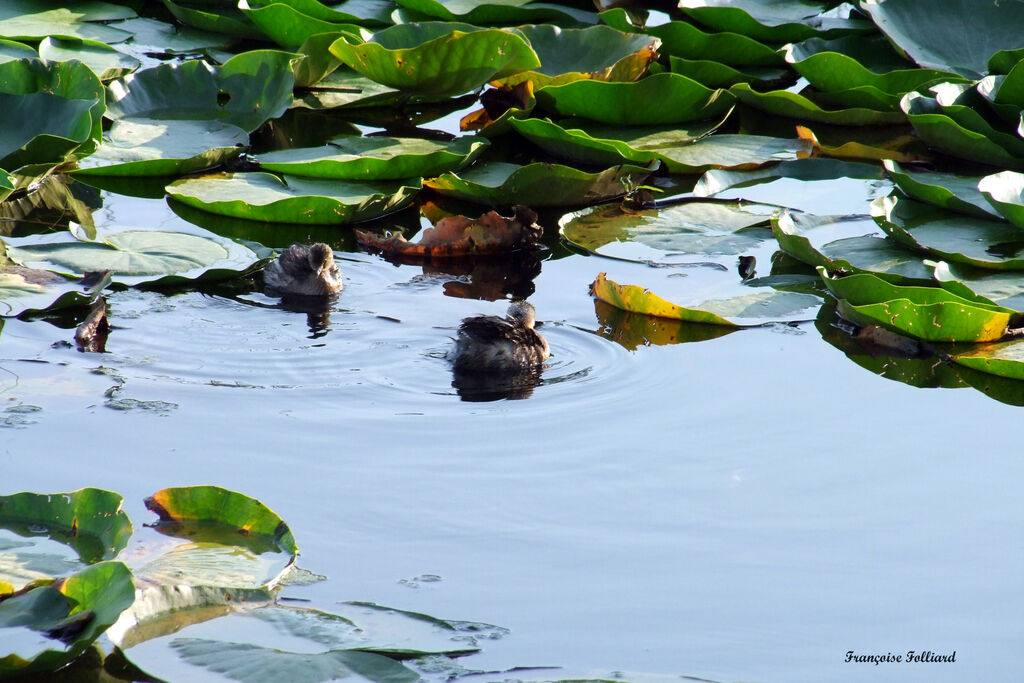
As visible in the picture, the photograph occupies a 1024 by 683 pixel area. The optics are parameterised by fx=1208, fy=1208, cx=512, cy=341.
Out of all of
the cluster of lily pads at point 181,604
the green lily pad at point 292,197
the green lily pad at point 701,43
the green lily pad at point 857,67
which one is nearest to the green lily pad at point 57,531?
the cluster of lily pads at point 181,604

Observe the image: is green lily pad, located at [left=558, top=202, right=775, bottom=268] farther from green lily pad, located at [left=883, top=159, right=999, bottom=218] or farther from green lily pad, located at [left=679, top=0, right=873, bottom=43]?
green lily pad, located at [left=679, top=0, right=873, bottom=43]

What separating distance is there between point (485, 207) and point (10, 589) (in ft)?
13.7

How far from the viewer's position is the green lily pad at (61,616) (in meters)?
2.69

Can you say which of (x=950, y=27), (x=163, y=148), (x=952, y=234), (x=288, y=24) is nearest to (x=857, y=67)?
(x=950, y=27)

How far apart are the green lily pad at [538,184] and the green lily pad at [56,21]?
302 cm

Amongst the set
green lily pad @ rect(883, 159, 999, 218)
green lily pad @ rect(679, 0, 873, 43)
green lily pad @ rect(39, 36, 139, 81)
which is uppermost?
green lily pad @ rect(679, 0, 873, 43)

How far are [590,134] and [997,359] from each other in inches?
133

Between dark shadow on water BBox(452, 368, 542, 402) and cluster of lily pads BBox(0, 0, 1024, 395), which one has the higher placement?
cluster of lily pads BBox(0, 0, 1024, 395)

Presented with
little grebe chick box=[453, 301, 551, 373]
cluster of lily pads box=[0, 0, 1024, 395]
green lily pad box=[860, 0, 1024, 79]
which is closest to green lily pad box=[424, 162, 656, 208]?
cluster of lily pads box=[0, 0, 1024, 395]

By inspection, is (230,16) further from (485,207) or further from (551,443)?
(551,443)

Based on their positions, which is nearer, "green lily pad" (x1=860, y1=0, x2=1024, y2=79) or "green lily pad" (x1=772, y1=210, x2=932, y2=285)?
"green lily pad" (x1=772, y1=210, x2=932, y2=285)

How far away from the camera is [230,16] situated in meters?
8.98

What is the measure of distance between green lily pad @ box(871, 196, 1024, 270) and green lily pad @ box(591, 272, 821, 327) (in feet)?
2.12

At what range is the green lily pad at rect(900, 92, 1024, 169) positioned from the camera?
6.73 m
